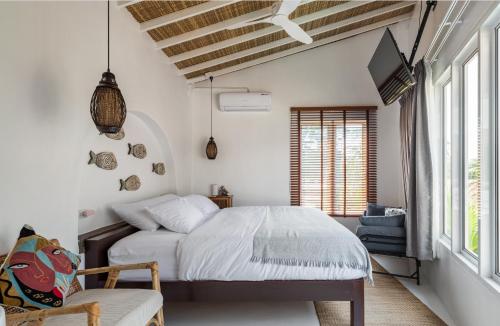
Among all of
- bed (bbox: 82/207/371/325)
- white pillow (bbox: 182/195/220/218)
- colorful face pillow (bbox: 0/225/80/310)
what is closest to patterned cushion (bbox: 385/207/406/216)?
bed (bbox: 82/207/371/325)

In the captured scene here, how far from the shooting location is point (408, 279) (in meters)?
3.24

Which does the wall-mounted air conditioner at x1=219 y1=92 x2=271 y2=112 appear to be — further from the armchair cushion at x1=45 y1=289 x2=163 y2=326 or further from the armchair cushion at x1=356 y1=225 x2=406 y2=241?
the armchair cushion at x1=45 y1=289 x2=163 y2=326

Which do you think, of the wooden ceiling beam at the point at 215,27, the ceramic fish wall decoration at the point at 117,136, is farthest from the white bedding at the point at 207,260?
the wooden ceiling beam at the point at 215,27

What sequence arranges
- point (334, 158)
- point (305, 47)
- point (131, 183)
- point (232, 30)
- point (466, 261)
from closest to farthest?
1. point (466, 261)
2. point (131, 183)
3. point (232, 30)
4. point (305, 47)
5. point (334, 158)

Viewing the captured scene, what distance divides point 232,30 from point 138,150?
1.74m

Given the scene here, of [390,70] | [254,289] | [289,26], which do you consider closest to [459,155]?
[390,70]

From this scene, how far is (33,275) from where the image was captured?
56.0 inches

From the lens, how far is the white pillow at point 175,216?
7.93 feet

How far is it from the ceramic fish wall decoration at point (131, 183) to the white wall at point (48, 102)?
479 mm

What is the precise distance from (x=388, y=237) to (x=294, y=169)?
173cm

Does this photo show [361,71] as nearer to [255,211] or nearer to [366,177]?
[366,177]

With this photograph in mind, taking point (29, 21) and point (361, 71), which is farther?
point (361, 71)

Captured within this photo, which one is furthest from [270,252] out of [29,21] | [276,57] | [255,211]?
[276,57]

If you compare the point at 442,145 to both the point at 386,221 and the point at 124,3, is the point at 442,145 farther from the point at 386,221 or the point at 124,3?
the point at 124,3
